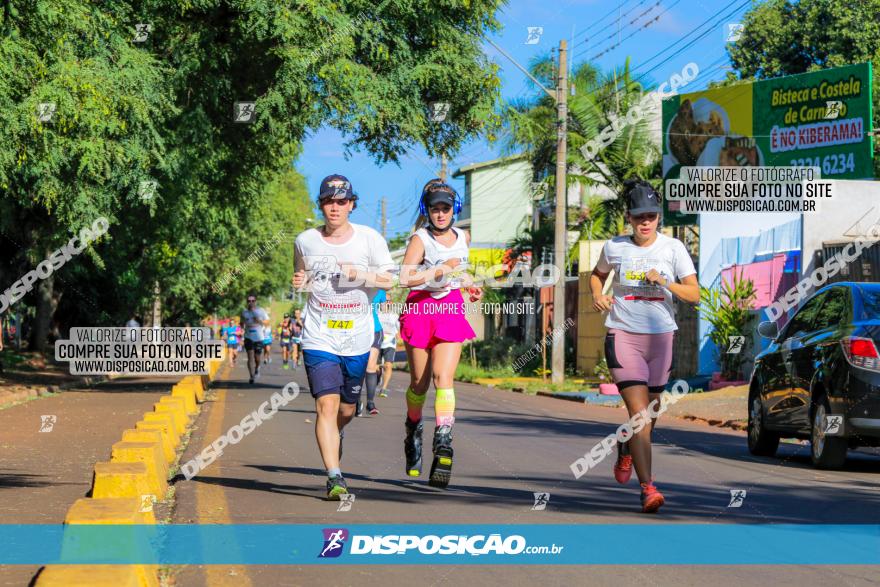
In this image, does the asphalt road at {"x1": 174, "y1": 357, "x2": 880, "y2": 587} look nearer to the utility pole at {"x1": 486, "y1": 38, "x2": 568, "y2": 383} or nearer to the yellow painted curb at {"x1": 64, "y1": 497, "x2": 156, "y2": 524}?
the yellow painted curb at {"x1": 64, "y1": 497, "x2": 156, "y2": 524}

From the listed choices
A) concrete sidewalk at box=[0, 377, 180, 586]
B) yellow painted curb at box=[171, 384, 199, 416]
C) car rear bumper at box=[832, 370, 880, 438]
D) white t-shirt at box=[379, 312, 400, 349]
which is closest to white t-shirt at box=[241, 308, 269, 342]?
concrete sidewalk at box=[0, 377, 180, 586]

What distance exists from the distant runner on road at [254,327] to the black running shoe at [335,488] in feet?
53.7

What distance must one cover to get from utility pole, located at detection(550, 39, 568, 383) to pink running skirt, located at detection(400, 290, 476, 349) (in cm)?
2027

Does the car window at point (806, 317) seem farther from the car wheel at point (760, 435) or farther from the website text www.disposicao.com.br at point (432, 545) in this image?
the website text www.disposicao.com.br at point (432, 545)

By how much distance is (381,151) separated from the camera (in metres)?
24.3

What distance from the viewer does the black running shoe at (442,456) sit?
8.27m

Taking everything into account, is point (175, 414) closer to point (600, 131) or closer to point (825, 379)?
point (825, 379)

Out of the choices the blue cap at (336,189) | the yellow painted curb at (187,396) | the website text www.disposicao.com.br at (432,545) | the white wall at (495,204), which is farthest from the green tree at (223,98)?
the white wall at (495,204)

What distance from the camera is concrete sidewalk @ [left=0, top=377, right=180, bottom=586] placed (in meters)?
7.98

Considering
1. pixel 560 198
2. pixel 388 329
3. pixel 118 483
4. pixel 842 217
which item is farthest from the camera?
pixel 560 198

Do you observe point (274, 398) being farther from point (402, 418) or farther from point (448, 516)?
point (448, 516)

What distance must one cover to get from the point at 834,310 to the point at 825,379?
2.56ft

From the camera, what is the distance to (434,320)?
27.9 ft

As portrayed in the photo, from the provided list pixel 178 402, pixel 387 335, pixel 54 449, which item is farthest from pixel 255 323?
pixel 54 449
